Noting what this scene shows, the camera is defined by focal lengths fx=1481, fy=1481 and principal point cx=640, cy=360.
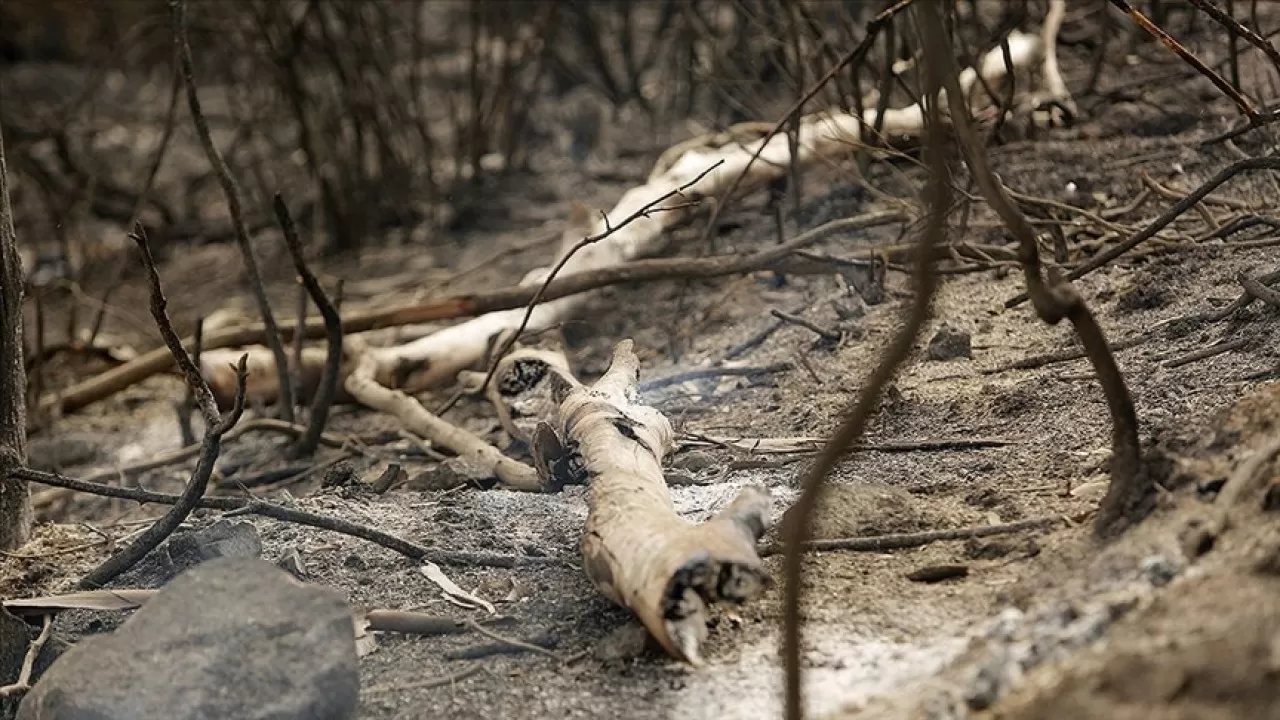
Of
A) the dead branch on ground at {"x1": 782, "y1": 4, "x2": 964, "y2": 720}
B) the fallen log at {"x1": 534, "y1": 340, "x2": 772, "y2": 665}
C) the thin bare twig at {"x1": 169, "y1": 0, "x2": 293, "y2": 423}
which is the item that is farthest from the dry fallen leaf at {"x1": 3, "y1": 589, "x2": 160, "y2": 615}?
the dead branch on ground at {"x1": 782, "y1": 4, "x2": 964, "y2": 720}

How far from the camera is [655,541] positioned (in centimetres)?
224

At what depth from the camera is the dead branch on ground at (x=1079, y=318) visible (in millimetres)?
1931

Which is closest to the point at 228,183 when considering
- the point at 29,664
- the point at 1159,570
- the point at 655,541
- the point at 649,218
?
the point at 649,218

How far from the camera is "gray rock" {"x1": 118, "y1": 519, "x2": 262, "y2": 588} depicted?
2.79m

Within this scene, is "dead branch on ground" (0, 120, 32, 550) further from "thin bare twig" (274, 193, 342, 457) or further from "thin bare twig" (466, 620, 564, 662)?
"thin bare twig" (466, 620, 564, 662)

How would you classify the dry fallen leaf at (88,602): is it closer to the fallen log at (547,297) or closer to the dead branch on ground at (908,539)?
the dead branch on ground at (908,539)

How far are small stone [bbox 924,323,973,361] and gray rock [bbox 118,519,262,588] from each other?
166cm

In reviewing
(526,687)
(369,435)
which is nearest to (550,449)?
(526,687)

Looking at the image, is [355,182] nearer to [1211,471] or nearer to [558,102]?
[558,102]

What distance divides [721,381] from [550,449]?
892 millimetres

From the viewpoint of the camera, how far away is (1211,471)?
7.11ft

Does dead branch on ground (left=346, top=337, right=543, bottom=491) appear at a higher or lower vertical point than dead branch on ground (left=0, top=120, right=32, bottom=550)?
higher

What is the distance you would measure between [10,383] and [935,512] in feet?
6.29

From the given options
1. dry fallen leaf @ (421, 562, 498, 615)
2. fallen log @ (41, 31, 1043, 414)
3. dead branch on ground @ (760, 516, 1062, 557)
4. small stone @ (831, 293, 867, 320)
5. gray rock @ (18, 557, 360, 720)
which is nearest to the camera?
gray rock @ (18, 557, 360, 720)
